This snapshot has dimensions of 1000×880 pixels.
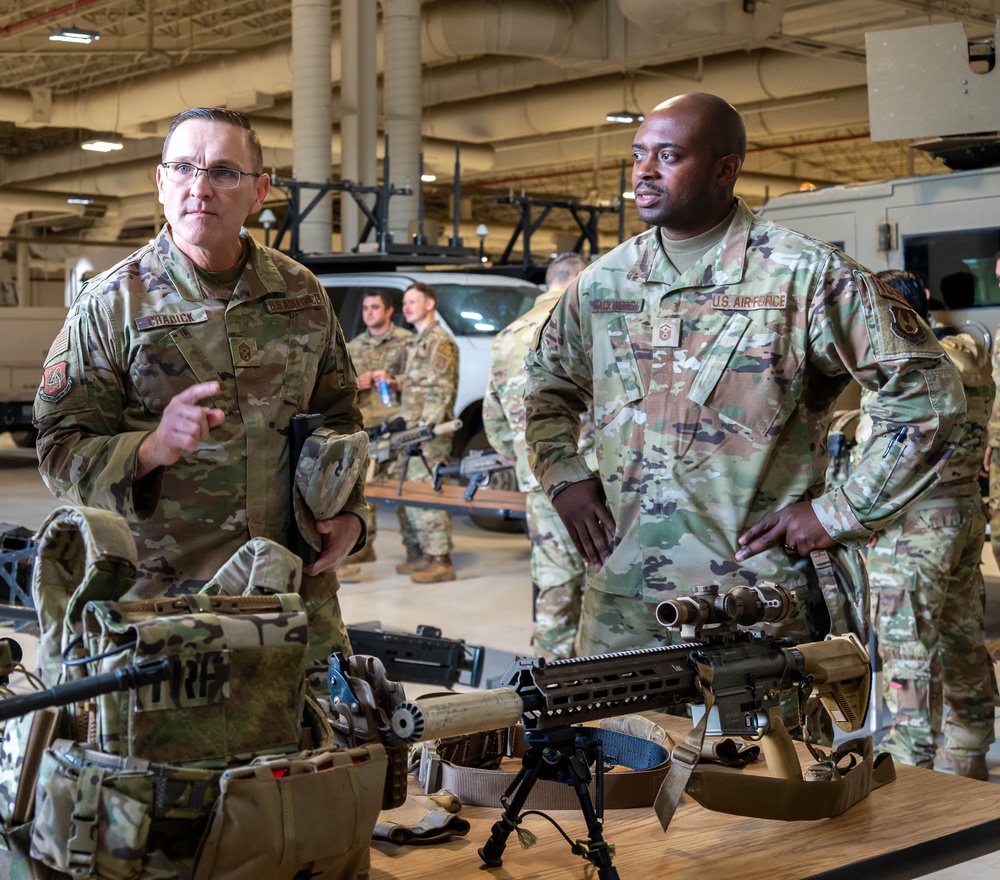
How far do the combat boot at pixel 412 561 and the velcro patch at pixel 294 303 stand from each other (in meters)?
5.44

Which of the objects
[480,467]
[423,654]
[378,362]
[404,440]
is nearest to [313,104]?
[378,362]

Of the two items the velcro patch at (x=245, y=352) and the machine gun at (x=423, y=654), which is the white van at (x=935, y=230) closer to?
the machine gun at (x=423, y=654)

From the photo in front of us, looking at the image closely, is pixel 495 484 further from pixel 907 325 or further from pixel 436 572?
pixel 907 325

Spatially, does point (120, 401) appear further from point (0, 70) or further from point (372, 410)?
point (0, 70)

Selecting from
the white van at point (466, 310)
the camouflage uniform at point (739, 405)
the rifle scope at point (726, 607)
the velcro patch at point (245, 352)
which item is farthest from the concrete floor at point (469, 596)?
the velcro patch at point (245, 352)

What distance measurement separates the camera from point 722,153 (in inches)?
95.0

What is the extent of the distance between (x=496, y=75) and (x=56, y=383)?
12.8 m

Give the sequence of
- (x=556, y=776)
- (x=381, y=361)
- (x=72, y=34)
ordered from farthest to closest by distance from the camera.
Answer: (x=72, y=34) < (x=381, y=361) < (x=556, y=776)

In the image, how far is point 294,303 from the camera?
244 cm

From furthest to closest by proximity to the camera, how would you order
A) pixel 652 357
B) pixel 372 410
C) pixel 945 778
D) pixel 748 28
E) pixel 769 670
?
pixel 748 28, pixel 372 410, pixel 652 357, pixel 945 778, pixel 769 670

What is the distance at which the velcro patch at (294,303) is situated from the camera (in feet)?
7.88

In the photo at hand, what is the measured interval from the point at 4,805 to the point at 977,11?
12556 millimetres

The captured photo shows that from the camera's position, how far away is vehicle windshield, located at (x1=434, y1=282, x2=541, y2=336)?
920 centimetres

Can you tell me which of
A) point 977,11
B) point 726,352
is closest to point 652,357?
point 726,352
